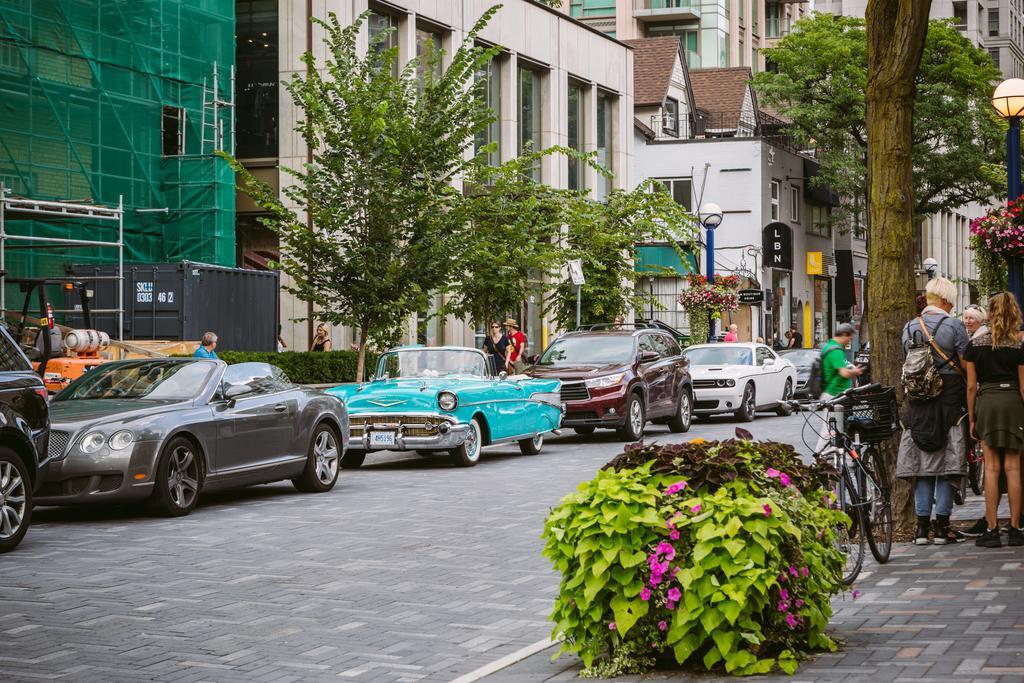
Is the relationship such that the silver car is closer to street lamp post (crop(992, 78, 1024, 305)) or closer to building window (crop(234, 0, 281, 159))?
street lamp post (crop(992, 78, 1024, 305))

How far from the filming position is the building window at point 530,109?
43.5m

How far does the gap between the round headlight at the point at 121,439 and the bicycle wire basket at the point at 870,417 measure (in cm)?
627

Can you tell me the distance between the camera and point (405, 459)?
2091cm

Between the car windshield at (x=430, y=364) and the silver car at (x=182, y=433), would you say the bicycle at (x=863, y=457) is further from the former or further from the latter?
the car windshield at (x=430, y=364)

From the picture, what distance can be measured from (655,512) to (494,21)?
119ft

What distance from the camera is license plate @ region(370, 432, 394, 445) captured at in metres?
18.3

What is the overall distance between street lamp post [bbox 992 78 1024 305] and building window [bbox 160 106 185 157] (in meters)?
19.8

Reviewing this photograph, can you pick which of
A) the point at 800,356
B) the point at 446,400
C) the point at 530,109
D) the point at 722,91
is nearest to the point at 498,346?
the point at 446,400

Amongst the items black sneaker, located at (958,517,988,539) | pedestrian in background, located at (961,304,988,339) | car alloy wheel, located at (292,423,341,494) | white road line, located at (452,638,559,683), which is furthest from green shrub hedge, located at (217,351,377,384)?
white road line, located at (452,638,559,683)

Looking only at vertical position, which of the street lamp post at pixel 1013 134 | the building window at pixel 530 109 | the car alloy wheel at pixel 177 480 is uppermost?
the building window at pixel 530 109

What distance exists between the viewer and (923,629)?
24.3 feet

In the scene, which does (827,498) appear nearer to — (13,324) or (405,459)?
(405,459)

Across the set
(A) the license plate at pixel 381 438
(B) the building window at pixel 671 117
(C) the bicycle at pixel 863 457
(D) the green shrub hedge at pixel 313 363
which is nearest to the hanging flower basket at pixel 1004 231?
(A) the license plate at pixel 381 438

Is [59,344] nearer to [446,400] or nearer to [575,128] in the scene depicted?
[446,400]
